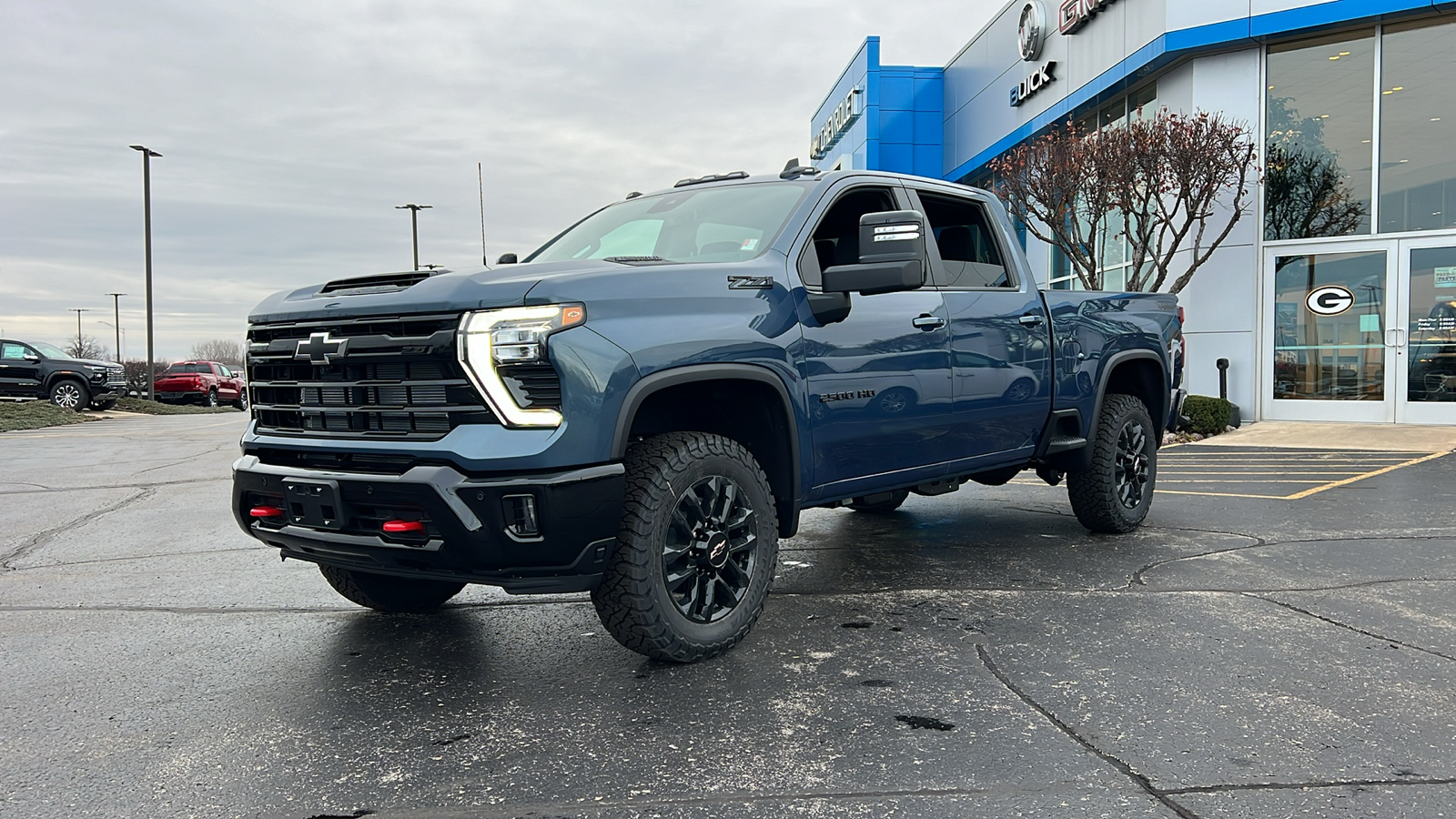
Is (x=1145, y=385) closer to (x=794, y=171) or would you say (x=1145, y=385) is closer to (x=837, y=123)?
(x=794, y=171)

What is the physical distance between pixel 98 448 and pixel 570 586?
14682 mm

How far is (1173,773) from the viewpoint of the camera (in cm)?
292

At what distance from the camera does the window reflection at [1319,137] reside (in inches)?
602

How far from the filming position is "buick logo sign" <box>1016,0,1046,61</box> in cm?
2050

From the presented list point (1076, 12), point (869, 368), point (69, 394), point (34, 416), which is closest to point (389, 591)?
point (869, 368)

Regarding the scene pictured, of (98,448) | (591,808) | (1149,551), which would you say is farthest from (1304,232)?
(98,448)

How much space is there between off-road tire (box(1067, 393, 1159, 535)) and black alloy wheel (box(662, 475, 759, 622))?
10.3ft

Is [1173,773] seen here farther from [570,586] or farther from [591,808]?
[570,586]

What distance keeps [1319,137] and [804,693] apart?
15.3 metres

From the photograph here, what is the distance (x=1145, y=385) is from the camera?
23.1 feet

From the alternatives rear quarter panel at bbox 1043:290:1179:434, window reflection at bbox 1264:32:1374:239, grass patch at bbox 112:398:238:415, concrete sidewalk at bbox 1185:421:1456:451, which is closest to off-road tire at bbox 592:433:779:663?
rear quarter panel at bbox 1043:290:1179:434

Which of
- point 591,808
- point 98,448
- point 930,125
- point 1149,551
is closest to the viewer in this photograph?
point 591,808

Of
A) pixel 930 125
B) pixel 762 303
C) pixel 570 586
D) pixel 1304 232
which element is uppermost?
pixel 930 125

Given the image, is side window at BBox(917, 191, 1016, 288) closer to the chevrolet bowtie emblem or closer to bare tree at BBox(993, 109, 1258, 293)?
the chevrolet bowtie emblem
